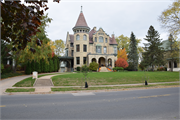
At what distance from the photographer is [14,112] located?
5.68 m

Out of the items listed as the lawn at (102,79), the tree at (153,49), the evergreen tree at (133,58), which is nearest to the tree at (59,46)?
the evergreen tree at (133,58)

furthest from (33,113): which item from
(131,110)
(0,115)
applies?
(131,110)

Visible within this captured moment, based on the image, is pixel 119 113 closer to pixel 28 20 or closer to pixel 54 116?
pixel 54 116

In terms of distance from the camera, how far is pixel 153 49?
42.1 metres

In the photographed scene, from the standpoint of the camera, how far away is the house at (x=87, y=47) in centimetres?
4022

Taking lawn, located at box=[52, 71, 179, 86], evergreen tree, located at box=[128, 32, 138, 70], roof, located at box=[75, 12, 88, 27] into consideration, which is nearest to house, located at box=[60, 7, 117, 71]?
roof, located at box=[75, 12, 88, 27]

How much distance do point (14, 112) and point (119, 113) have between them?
4280mm

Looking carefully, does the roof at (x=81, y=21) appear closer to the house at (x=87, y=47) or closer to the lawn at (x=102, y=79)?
the house at (x=87, y=47)

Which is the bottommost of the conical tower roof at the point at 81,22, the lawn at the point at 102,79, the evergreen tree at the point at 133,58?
the lawn at the point at 102,79

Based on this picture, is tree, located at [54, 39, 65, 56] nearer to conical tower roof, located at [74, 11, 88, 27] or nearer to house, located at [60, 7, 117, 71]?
house, located at [60, 7, 117, 71]

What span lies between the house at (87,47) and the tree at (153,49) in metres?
10.3

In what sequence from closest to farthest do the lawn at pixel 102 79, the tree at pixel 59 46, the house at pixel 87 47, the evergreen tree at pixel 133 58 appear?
the lawn at pixel 102 79, the house at pixel 87 47, the evergreen tree at pixel 133 58, the tree at pixel 59 46

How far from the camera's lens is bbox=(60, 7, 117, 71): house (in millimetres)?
40219

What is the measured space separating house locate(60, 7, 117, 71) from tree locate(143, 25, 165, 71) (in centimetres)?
1028
